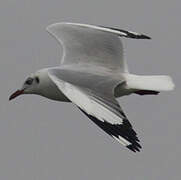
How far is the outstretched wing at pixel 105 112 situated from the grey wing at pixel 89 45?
1.34m

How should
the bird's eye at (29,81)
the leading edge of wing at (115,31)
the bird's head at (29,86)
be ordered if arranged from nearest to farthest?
the bird's head at (29,86) < the bird's eye at (29,81) < the leading edge of wing at (115,31)

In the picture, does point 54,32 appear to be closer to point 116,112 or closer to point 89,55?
point 89,55

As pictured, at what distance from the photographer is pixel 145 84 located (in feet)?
31.4

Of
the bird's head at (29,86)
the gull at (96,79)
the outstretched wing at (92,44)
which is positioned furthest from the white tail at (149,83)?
the bird's head at (29,86)

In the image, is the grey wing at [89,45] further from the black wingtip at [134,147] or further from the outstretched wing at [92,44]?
the black wingtip at [134,147]

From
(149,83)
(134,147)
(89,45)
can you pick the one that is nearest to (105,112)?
(134,147)

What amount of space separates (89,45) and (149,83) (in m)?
1.01

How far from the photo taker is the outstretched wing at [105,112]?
26.4ft

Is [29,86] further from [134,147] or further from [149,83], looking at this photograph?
[134,147]

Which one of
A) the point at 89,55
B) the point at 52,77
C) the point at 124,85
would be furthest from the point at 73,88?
the point at 89,55

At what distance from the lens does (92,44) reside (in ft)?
34.0

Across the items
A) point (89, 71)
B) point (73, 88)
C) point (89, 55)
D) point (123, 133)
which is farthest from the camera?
point (89, 55)

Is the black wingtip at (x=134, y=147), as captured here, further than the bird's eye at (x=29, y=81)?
No

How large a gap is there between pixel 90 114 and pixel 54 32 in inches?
106
